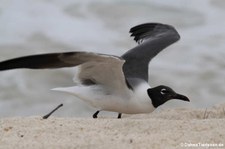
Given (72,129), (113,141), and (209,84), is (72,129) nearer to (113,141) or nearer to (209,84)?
(113,141)

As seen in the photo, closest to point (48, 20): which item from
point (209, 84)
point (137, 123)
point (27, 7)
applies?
point (27, 7)

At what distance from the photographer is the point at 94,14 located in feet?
44.1

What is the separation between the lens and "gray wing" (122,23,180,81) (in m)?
5.99

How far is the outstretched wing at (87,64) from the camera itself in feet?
14.7

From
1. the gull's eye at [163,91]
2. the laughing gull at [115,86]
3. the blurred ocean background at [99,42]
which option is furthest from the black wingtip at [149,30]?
the blurred ocean background at [99,42]

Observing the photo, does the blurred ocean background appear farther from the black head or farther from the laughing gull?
the black head

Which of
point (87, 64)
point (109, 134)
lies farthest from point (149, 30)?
point (109, 134)

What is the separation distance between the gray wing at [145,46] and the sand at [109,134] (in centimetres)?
104

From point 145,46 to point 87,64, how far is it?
130 cm

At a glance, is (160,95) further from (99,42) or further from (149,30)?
(99,42)

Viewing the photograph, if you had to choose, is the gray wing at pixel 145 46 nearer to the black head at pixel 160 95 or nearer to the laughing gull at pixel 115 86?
the laughing gull at pixel 115 86

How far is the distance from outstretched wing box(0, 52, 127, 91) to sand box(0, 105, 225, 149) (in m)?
0.44

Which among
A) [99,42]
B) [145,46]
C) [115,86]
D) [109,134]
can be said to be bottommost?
[99,42]

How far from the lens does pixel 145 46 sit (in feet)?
21.0
